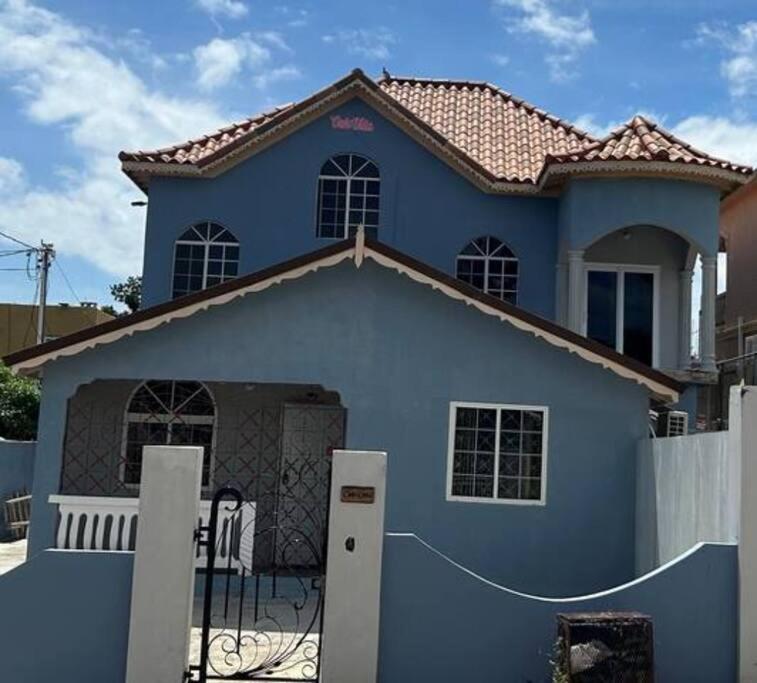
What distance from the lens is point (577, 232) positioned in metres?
16.4

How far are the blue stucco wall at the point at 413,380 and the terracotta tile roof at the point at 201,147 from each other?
18.8ft

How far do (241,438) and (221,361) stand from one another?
11.6ft

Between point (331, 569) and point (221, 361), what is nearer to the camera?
point (331, 569)

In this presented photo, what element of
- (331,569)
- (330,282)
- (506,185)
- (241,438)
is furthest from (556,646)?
(506,185)

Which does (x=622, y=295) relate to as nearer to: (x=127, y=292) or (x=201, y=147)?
(x=201, y=147)

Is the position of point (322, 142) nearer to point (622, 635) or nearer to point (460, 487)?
point (460, 487)

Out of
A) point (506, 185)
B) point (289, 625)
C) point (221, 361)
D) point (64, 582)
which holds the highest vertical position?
point (506, 185)

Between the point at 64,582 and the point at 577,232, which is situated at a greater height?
the point at 577,232

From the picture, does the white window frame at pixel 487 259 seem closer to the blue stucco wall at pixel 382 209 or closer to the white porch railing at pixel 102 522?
the blue stucco wall at pixel 382 209

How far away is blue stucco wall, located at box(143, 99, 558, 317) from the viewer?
1773 cm

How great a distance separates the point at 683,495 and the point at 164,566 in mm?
5637

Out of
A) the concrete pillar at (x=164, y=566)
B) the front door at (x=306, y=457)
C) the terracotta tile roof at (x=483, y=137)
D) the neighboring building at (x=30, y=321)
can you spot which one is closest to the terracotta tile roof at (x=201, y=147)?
the terracotta tile roof at (x=483, y=137)

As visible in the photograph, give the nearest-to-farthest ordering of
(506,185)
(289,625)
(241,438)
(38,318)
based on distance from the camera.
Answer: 1. (289,625)
2. (241,438)
3. (506,185)
4. (38,318)

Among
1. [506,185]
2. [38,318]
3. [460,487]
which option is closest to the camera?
[460,487]
